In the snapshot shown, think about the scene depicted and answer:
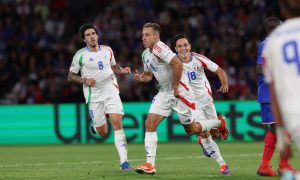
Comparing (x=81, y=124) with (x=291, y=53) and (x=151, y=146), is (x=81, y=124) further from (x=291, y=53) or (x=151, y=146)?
(x=291, y=53)

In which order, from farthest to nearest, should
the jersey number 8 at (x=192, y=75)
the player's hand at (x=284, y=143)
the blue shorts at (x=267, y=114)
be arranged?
the jersey number 8 at (x=192, y=75) → the blue shorts at (x=267, y=114) → the player's hand at (x=284, y=143)

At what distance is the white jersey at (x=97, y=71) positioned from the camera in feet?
39.3

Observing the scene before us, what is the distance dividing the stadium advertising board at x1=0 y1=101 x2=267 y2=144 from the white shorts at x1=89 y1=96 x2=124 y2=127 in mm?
7029

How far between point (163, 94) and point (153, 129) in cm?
54

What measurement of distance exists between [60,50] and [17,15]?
2.35m

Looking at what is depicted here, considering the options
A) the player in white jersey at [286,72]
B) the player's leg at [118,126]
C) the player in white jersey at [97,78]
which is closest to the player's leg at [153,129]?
the player's leg at [118,126]

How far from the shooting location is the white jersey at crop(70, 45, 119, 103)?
11969 millimetres

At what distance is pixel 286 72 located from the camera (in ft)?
14.1

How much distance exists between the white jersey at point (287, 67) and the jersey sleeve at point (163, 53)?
5.94 meters

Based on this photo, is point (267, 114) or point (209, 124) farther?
point (209, 124)

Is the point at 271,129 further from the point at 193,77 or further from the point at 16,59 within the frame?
the point at 16,59

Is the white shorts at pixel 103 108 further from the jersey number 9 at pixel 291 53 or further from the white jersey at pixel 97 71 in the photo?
the jersey number 9 at pixel 291 53

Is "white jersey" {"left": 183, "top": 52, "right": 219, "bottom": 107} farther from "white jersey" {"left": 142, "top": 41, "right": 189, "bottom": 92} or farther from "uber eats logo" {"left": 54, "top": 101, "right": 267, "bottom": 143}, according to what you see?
"uber eats logo" {"left": 54, "top": 101, "right": 267, "bottom": 143}

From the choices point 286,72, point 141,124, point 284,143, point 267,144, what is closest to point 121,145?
point 267,144
